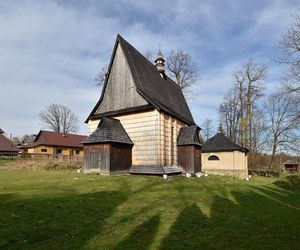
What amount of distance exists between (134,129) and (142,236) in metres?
13.2

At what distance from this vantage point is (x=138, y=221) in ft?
22.9

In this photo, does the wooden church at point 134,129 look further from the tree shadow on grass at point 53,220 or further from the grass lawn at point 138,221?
the tree shadow on grass at point 53,220

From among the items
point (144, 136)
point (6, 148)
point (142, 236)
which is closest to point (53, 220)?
point (142, 236)

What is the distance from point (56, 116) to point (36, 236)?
69272mm

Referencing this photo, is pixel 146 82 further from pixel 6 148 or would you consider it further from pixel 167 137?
pixel 6 148

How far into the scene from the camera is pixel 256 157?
4147cm

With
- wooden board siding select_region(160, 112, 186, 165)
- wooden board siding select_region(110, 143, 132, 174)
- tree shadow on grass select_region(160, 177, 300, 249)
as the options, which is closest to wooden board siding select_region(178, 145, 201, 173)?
wooden board siding select_region(160, 112, 186, 165)

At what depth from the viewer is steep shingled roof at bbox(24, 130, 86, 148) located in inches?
1824

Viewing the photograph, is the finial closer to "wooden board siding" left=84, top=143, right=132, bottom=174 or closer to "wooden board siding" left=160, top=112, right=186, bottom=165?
"wooden board siding" left=160, top=112, right=186, bottom=165

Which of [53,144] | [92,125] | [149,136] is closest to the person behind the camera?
[149,136]

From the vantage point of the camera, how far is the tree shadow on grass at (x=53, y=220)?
208 inches

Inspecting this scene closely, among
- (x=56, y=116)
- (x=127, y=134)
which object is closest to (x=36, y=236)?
(x=127, y=134)

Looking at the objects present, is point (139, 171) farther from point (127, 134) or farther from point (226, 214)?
point (226, 214)

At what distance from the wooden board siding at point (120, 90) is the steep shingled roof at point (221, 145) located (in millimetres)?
14636
